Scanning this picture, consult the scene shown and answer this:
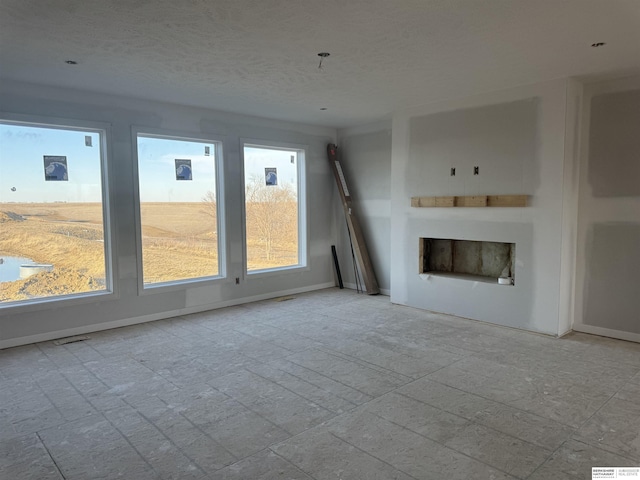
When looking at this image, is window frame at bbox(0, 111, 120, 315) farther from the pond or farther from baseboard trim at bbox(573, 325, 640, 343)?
baseboard trim at bbox(573, 325, 640, 343)

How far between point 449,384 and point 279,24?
2.99 m

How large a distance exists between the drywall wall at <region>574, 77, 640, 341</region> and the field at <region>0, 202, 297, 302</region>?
4.26m

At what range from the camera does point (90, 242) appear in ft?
16.2

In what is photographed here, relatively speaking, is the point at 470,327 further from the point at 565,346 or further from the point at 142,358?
the point at 142,358

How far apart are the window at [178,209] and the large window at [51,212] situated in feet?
1.70

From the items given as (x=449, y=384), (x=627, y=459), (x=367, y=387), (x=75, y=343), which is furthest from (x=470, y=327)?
(x=75, y=343)

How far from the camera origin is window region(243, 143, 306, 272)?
635 centimetres

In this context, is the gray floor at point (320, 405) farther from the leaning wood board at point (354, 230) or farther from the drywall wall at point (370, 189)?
the drywall wall at point (370, 189)

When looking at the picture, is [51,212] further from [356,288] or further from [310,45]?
[356,288]

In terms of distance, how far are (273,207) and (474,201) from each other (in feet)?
9.95

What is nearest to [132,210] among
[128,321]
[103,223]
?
[103,223]

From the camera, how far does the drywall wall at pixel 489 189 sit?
453 centimetres

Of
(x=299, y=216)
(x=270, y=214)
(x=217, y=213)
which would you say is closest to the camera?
(x=217, y=213)

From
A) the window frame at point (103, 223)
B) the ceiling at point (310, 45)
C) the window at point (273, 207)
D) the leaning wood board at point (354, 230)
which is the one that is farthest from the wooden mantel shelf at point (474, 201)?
the window frame at point (103, 223)
